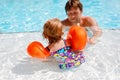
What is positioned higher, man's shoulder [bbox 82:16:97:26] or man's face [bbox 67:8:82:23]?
man's face [bbox 67:8:82:23]

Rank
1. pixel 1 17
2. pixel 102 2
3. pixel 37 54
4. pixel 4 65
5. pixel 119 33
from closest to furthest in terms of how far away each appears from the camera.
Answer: pixel 37 54 < pixel 4 65 < pixel 119 33 < pixel 1 17 < pixel 102 2

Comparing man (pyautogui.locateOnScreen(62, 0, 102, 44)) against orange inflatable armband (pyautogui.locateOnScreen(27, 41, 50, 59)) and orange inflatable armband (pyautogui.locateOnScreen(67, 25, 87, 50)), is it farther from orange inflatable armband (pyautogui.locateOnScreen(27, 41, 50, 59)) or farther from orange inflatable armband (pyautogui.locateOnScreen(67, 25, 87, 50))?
orange inflatable armband (pyautogui.locateOnScreen(27, 41, 50, 59))

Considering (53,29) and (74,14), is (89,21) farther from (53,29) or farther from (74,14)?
(53,29)

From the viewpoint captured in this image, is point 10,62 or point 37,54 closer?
point 37,54

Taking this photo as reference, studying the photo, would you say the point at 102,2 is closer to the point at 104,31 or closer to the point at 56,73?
the point at 104,31

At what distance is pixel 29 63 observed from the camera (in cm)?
398

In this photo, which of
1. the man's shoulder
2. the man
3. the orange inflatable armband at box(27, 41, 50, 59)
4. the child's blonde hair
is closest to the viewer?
the child's blonde hair

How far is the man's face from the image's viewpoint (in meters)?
4.59

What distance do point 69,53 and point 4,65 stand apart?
3.34 ft

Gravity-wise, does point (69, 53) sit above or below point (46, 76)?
above

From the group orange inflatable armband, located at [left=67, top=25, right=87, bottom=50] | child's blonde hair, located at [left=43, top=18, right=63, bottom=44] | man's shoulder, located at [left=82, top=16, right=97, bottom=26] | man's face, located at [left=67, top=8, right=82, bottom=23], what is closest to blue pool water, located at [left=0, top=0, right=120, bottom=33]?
man's shoulder, located at [left=82, top=16, right=97, bottom=26]

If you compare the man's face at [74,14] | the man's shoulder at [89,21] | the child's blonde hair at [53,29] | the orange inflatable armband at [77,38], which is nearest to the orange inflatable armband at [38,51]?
the child's blonde hair at [53,29]

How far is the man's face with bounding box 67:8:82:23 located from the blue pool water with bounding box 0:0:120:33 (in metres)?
1.43

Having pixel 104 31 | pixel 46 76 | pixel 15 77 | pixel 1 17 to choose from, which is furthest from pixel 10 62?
pixel 1 17
